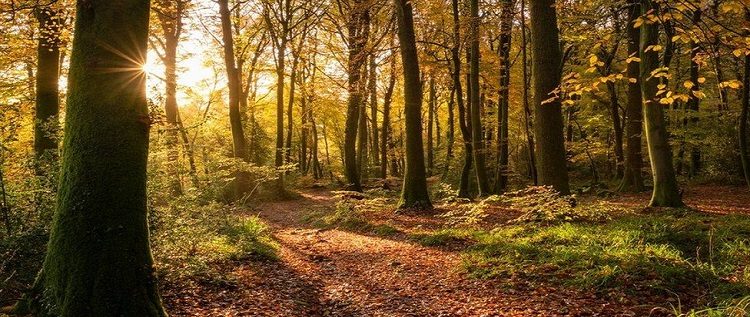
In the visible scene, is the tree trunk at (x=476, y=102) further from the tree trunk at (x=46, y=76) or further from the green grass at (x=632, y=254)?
the tree trunk at (x=46, y=76)

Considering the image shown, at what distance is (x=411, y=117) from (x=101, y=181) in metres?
9.78

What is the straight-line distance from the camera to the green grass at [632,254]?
198 inches

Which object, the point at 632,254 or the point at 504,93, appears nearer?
the point at 632,254

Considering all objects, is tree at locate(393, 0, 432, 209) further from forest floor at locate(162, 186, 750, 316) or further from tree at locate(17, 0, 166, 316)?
tree at locate(17, 0, 166, 316)

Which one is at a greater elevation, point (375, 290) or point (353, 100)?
point (353, 100)

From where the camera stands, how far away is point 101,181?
3.87 meters

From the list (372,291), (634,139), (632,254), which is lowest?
(372,291)

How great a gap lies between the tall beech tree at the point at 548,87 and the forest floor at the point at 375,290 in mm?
2807

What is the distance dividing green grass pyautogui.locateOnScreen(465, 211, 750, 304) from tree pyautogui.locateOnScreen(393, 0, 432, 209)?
4097 mm

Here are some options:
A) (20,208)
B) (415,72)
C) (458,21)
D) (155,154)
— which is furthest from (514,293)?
(458,21)

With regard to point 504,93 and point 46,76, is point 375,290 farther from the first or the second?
point 504,93

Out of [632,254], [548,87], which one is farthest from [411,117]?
[632,254]

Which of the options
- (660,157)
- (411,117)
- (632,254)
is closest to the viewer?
(632,254)

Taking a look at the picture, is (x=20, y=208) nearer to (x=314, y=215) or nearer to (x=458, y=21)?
(x=314, y=215)
